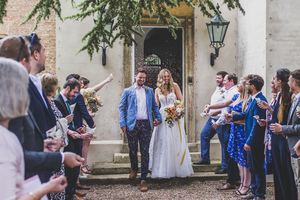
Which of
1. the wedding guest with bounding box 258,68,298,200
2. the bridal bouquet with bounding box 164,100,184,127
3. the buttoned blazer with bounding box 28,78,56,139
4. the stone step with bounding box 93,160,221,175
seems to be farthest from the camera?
the stone step with bounding box 93,160,221,175

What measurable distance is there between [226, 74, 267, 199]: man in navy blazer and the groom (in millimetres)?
2049

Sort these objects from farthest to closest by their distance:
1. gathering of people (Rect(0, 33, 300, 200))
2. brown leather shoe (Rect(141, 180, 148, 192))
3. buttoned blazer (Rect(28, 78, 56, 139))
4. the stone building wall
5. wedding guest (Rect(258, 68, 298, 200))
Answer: the stone building wall, brown leather shoe (Rect(141, 180, 148, 192)), wedding guest (Rect(258, 68, 298, 200)), buttoned blazer (Rect(28, 78, 56, 139)), gathering of people (Rect(0, 33, 300, 200))

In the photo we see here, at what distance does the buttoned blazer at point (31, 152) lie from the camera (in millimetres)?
1938

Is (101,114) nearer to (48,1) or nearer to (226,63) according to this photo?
(226,63)

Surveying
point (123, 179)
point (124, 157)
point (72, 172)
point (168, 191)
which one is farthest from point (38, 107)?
point (124, 157)

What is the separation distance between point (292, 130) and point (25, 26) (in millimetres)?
8030

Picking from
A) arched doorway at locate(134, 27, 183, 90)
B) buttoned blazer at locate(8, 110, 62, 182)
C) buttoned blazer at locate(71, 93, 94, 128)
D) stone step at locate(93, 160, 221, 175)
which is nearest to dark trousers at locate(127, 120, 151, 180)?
stone step at locate(93, 160, 221, 175)

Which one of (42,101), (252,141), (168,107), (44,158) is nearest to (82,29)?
(168,107)

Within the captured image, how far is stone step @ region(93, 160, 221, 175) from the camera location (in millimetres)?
7480

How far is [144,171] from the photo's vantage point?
6594mm

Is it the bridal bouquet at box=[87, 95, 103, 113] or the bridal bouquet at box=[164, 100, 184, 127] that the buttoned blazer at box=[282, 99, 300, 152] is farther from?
the bridal bouquet at box=[87, 95, 103, 113]

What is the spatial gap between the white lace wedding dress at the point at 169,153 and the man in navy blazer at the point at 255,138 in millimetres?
1730

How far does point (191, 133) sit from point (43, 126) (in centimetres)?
622

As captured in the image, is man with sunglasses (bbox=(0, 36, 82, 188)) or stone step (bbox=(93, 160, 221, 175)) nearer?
man with sunglasses (bbox=(0, 36, 82, 188))
